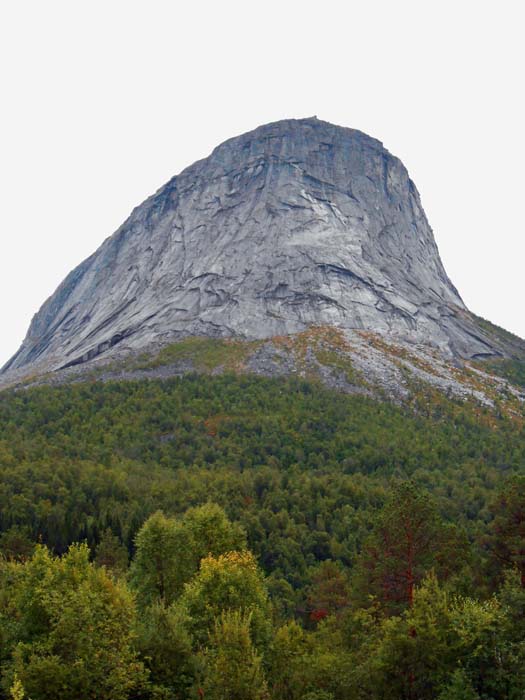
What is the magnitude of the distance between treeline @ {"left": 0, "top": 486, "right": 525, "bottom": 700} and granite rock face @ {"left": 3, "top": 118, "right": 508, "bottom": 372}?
10966cm

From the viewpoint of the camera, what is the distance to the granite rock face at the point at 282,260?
151 metres

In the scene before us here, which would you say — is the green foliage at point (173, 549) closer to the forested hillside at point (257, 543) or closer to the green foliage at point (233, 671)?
the forested hillside at point (257, 543)

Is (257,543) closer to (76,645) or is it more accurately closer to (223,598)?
(223,598)

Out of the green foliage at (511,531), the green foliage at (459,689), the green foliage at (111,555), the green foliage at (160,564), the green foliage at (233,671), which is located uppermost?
the green foliage at (511,531)

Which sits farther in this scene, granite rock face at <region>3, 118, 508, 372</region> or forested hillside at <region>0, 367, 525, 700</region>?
granite rock face at <region>3, 118, 508, 372</region>

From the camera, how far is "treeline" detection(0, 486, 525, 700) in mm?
21531

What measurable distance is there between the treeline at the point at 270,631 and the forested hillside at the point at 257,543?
0.10m

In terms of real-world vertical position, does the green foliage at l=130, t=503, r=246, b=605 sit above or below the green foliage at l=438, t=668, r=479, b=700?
below

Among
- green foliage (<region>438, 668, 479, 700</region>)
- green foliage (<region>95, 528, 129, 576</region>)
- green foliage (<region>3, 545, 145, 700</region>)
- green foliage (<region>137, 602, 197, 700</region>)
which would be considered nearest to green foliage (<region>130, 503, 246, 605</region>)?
green foliage (<region>3, 545, 145, 700</region>)

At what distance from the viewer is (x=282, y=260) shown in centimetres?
16175

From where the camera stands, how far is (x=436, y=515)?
35.7 meters

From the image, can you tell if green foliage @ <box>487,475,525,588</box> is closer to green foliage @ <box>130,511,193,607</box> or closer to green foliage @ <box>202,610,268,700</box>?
green foliage @ <box>202,610,268,700</box>

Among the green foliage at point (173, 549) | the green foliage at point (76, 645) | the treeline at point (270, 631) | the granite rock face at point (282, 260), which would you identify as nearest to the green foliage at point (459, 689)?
the treeline at point (270, 631)

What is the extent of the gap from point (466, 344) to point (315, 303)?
128 ft
